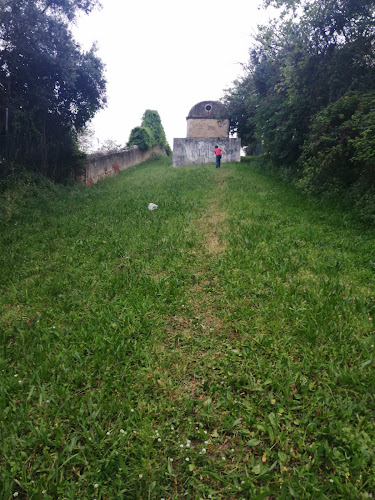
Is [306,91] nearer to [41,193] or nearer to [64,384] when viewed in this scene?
[41,193]

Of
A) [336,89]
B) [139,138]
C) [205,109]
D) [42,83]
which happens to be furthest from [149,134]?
[336,89]

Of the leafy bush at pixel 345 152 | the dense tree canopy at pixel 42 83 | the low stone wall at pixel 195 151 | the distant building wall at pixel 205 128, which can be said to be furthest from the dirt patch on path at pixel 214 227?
the distant building wall at pixel 205 128

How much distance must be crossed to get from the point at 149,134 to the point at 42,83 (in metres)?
18.5

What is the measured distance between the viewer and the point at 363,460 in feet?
6.66

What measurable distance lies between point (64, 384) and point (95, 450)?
750mm

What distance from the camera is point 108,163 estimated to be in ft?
61.0

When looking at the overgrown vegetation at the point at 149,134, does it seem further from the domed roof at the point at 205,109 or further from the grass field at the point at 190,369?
the grass field at the point at 190,369

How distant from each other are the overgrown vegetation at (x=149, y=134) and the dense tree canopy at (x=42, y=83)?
14.0m

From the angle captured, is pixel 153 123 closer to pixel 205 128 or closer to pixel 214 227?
pixel 205 128

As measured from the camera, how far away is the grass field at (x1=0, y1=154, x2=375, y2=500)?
Answer: 6.82 ft

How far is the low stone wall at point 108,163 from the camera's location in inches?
605

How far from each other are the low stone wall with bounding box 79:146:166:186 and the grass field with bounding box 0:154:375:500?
10.3m

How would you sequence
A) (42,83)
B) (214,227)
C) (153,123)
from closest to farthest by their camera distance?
(214,227)
(42,83)
(153,123)

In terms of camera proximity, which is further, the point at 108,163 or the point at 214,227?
the point at 108,163
